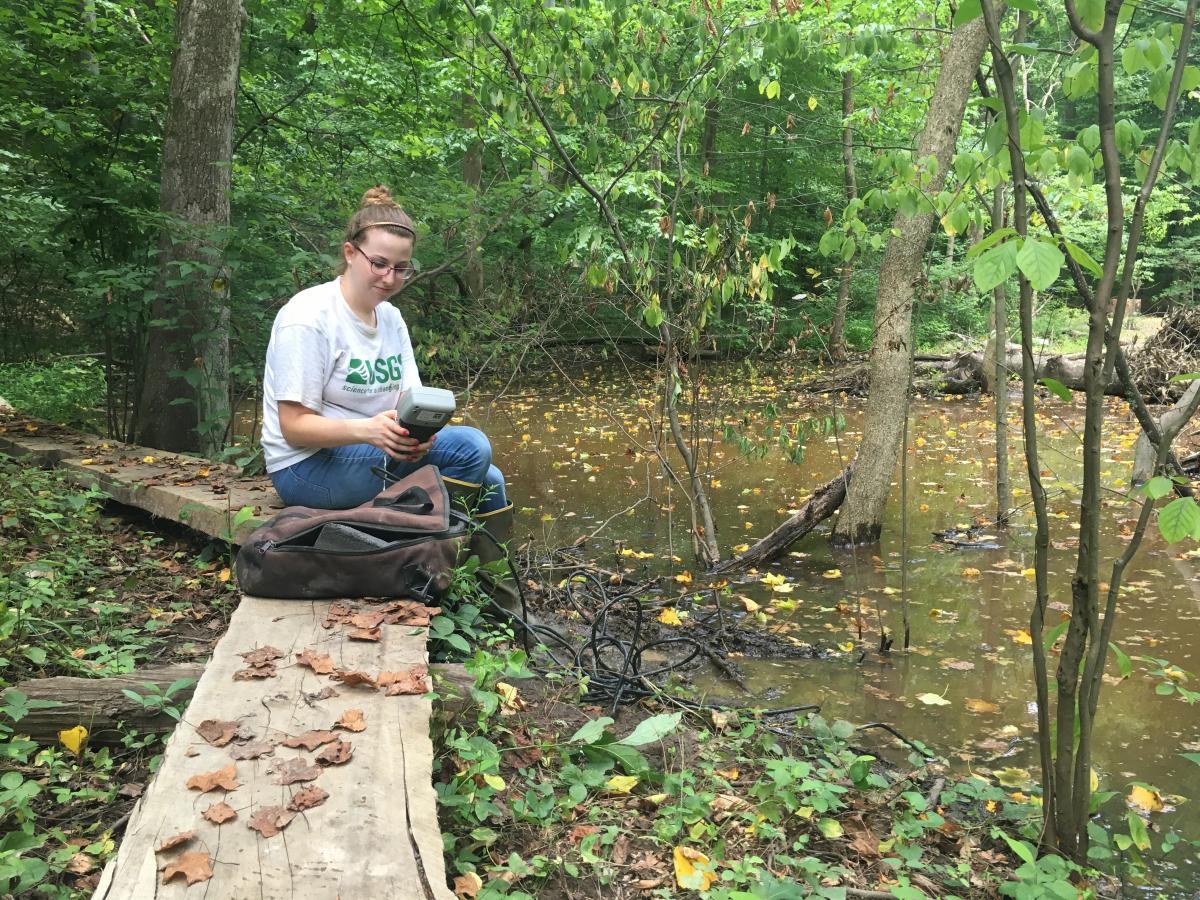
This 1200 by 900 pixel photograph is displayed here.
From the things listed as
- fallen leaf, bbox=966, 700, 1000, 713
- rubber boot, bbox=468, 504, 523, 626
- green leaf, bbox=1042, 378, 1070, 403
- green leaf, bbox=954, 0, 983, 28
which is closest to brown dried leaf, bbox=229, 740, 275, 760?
rubber boot, bbox=468, 504, 523, 626

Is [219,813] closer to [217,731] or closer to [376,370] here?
[217,731]

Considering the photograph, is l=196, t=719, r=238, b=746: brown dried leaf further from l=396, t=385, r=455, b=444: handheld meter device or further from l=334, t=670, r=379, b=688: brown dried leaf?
l=396, t=385, r=455, b=444: handheld meter device

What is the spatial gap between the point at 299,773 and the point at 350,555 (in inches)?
44.9

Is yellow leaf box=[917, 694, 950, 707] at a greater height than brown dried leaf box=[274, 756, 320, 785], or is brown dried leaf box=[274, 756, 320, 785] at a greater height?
brown dried leaf box=[274, 756, 320, 785]

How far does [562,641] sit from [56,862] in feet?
7.30

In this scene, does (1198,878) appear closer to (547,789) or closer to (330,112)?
(547,789)

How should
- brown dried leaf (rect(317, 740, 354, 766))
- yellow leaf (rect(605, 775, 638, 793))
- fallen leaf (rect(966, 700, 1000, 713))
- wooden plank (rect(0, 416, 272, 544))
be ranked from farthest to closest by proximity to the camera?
wooden plank (rect(0, 416, 272, 544)), fallen leaf (rect(966, 700, 1000, 713)), yellow leaf (rect(605, 775, 638, 793)), brown dried leaf (rect(317, 740, 354, 766))

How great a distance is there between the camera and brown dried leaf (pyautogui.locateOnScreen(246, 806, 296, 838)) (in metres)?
1.77

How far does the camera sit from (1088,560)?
7.82 feet

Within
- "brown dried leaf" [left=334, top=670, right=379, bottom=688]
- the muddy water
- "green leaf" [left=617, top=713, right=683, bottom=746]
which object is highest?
"brown dried leaf" [left=334, top=670, right=379, bottom=688]

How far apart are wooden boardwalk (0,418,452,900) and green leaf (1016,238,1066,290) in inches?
64.8

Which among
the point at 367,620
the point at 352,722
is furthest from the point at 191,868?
the point at 367,620

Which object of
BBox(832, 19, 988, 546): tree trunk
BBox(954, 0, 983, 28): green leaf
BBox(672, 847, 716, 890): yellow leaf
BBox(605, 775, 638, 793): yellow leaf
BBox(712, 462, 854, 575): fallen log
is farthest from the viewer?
BBox(712, 462, 854, 575): fallen log

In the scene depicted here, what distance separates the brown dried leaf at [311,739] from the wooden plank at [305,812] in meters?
0.02
